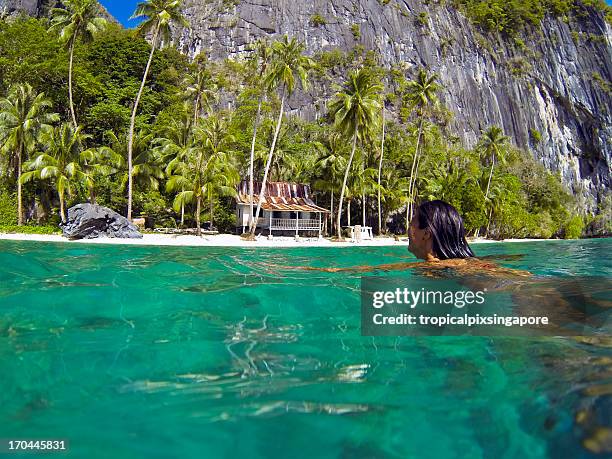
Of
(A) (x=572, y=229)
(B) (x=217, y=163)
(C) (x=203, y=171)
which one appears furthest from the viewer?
(A) (x=572, y=229)

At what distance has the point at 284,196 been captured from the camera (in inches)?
1485

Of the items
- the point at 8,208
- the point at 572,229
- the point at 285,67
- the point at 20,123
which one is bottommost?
the point at 572,229

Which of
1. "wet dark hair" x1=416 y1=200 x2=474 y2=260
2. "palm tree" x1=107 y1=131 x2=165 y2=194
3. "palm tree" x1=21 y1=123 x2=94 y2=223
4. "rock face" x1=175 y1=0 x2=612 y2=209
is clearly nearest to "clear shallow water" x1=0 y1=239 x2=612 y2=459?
"wet dark hair" x1=416 y1=200 x2=474 y2=260

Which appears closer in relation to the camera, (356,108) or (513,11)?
(356,108)

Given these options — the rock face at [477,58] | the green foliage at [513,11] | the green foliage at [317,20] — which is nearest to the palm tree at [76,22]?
the rock face at [477,58]

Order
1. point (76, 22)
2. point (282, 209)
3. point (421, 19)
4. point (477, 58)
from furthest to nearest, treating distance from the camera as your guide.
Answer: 1. point (477, 58)
2. point (421, 19)
3. point (282, 209)
4. point (76, 22)

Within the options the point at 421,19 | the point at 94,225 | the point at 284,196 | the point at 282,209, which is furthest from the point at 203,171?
the point at 421,19

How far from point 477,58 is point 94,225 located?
66.1m

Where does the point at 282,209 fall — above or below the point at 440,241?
above

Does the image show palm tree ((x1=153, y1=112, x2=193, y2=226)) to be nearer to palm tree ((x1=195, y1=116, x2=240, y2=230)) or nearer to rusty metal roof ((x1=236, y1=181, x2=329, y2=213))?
palm tree ((x1=195, y1=116, x2=240, y2=230))

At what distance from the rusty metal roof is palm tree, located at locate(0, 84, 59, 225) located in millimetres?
14866

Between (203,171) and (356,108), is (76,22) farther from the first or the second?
(356,108)

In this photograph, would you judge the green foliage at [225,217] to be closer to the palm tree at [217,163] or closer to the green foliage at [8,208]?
the palm tree at [217,163]

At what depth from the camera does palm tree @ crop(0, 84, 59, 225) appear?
27922 mm
